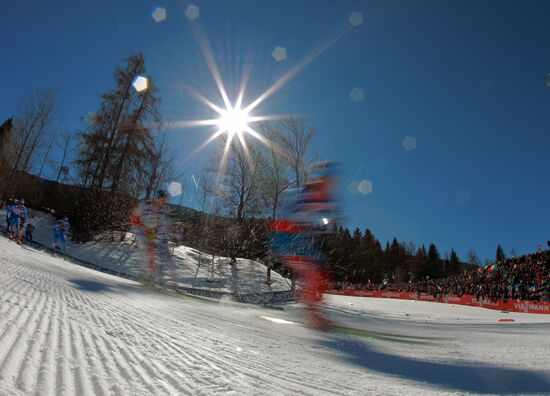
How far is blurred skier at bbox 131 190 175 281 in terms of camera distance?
60.6 feet

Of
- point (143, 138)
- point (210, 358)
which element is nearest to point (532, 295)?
point (210, 358)

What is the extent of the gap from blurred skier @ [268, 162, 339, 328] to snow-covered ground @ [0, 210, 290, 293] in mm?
12417

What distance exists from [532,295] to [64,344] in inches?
998

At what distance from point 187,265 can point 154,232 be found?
357 cm

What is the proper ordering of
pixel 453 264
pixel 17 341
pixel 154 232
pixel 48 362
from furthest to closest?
1. pixel 453 264
2. pixel 154 232
3. pixel 17 341
4. pixel 48 362

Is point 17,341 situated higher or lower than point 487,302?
higher

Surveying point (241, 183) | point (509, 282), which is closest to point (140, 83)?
point (241, 183)

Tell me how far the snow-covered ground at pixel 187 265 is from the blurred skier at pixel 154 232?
0.51 metres

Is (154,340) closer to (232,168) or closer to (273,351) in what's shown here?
(273,351)

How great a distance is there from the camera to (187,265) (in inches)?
878

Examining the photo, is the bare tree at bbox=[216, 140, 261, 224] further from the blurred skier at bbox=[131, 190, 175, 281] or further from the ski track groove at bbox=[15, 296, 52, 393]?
the ski track groove at bbox=[15, 296, 52, 393]

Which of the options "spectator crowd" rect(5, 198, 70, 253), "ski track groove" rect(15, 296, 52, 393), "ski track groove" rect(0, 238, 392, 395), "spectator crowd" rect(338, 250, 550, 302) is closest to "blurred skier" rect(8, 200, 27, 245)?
"spectator crowd" rect(5, 198, 70, 253)

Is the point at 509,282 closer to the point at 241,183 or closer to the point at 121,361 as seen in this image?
the point at 241,183

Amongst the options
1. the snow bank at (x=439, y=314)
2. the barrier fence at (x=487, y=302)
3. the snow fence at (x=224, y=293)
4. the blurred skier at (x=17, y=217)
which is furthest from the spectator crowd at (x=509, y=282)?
the blurred skier at (x=17, y=217)
